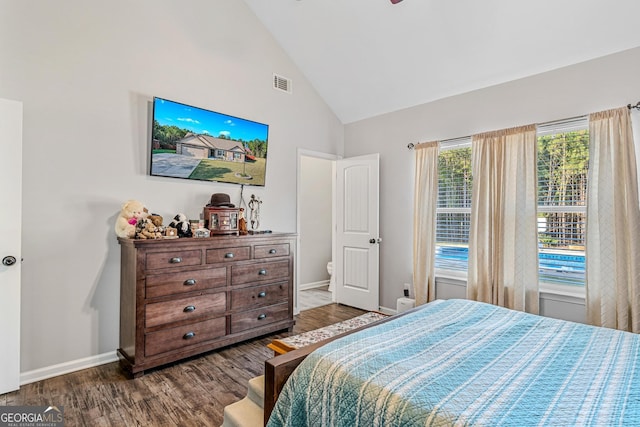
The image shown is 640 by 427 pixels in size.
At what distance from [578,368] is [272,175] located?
3.39 metres

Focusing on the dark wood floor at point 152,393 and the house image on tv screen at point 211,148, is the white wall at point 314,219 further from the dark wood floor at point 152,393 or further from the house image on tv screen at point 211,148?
the dark wood floor at point 152,393

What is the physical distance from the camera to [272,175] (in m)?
4.06

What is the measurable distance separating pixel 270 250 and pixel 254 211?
26.3 inches

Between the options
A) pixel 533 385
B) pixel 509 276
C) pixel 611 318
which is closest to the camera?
pixel 533 385

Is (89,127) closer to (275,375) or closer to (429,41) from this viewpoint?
(275,375)

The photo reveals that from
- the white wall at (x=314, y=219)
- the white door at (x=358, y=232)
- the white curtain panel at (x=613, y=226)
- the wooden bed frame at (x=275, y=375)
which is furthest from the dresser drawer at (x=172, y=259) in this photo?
the white curtain panel at (x=613, y=226)

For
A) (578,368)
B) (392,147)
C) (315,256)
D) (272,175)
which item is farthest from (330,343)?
(315,256)

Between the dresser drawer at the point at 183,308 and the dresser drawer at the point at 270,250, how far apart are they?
521mm

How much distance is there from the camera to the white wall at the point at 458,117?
9.17 ft

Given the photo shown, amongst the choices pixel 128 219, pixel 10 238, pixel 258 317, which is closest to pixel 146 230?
pixel 128 219

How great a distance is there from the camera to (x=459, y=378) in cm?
117

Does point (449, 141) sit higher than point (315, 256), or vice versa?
point (449, 141)

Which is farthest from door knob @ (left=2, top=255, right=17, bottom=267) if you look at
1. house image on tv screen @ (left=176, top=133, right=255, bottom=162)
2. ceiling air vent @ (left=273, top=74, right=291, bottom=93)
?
ceiling air vent @ (left=273, top=74, right=291, bottom=93)

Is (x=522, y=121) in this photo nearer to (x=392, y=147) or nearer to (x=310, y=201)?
(x=392, y=147)
